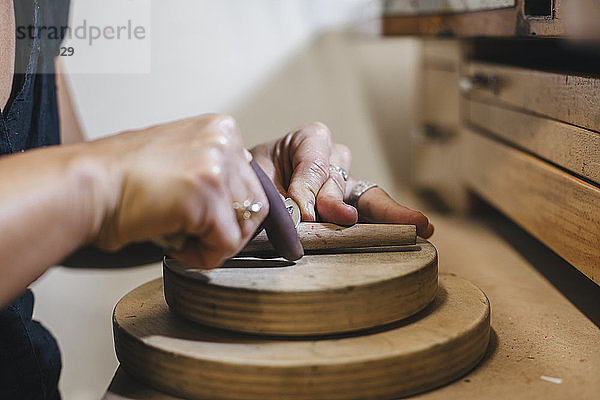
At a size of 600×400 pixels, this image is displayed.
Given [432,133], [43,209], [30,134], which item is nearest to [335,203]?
[43,209]

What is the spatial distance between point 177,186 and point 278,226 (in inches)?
5.4

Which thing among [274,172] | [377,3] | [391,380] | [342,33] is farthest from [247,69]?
[391,380]

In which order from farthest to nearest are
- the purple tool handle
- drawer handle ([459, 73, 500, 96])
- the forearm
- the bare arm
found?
1. the bare arm
2. drawer handle ([459, 73, 500, 96])
3. the purple tool handle
4. the forearm

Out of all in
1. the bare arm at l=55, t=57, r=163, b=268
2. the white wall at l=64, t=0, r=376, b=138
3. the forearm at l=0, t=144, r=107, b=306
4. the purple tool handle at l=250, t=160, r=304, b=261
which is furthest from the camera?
the white wall at l=64, t=0, r=376, b=138

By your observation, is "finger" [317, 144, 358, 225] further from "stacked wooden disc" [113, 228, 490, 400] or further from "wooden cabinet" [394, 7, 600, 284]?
"wooden cabinet" [394, 7, 600, 284]

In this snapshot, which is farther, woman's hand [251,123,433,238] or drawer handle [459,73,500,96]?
drawer handle [459,73,500,96]

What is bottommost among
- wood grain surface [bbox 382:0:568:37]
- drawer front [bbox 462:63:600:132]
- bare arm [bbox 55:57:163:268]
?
bare arm [bbox 55:57:163:268]

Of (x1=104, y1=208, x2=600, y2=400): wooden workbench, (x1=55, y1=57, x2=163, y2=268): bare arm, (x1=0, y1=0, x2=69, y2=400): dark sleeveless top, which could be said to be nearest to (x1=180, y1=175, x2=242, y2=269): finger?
(x1=104, y1=208, x2=600, y2=400): wooden workbench

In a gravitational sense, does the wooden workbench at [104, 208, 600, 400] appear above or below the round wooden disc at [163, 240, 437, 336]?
below

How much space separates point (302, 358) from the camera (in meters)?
0.49

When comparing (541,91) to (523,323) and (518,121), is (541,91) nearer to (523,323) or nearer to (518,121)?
(518,121)

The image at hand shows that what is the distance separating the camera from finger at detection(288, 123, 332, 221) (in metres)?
0.68

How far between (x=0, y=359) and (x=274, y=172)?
16.1 inches

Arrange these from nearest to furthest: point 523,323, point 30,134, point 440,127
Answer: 1. point 523,323
2. point 30,134
3. point 440,127
